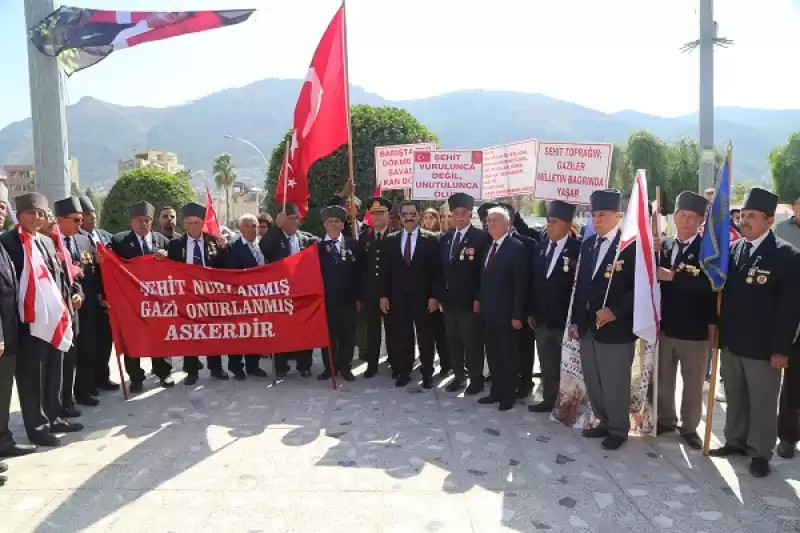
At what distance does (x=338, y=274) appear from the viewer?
729cm

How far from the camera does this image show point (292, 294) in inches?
272

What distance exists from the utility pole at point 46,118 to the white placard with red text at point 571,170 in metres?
6.22

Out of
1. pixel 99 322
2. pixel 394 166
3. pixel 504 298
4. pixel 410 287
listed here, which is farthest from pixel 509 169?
pixel 99 322

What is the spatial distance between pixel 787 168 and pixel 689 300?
45894 mm

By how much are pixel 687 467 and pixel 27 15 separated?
29.5 feet

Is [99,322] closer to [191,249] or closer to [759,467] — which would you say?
[191,249]

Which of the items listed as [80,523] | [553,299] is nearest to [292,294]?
[553,299]

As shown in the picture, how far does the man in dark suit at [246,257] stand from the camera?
7406 mm

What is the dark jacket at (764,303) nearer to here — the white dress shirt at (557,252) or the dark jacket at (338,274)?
the white dress shirt at (557,252)

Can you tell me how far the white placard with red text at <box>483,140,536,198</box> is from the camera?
28.8ft

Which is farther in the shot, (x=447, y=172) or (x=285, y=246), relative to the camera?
(x=447, y=172)

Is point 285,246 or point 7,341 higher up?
point 285,246

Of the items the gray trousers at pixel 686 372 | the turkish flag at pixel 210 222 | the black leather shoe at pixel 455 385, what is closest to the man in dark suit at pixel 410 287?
the black leather shoe at pixel 455 385

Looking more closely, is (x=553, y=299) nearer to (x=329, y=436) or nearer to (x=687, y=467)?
(x=687, y=467)
